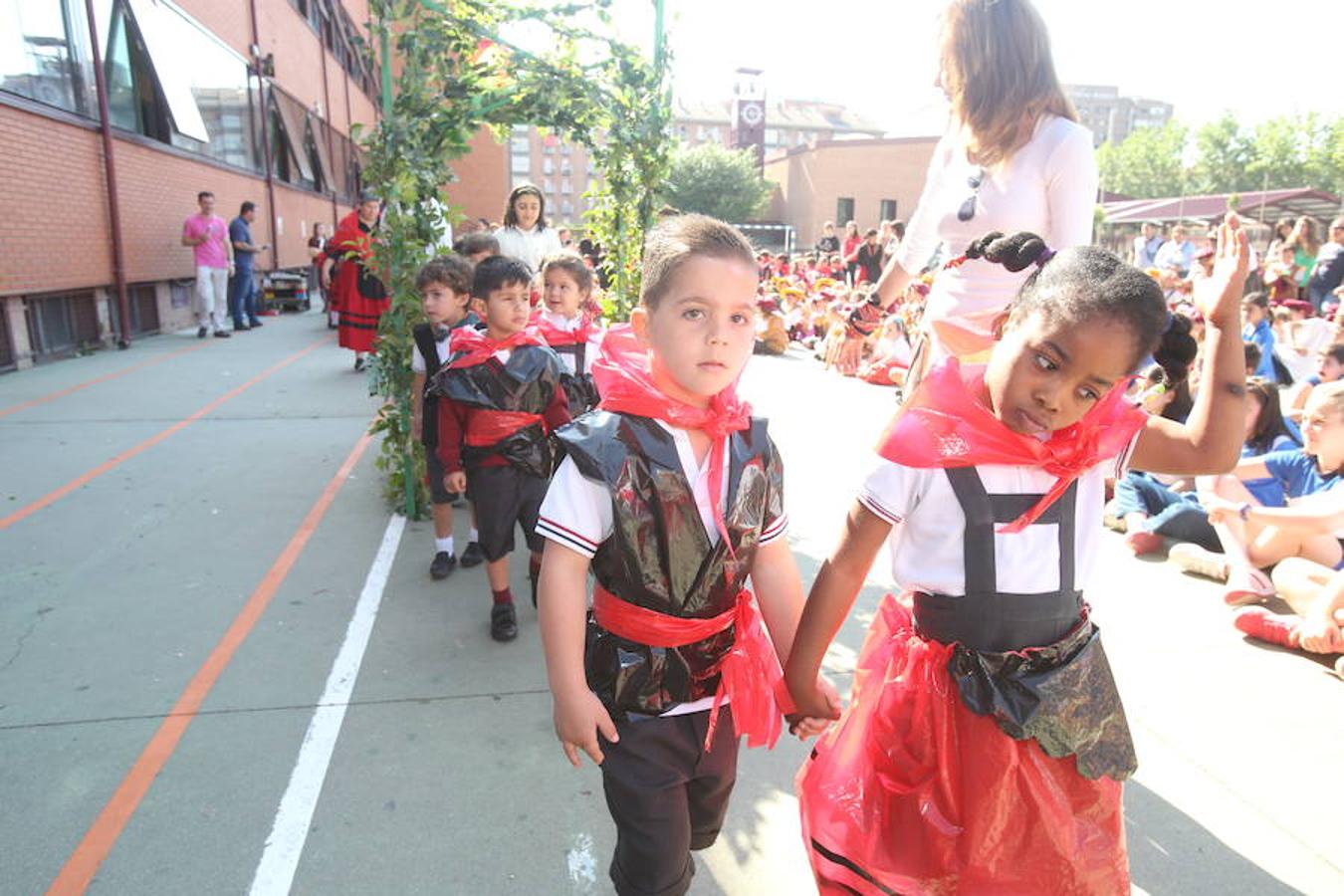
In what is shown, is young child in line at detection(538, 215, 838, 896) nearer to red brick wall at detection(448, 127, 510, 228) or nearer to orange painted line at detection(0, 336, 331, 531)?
orange painted line at detection(0, 336, 331, 531)

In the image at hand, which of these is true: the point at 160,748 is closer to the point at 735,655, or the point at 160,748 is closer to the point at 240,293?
the point at 735,655

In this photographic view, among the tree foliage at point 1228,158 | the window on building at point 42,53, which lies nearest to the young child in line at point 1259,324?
the window on building at point 42,53

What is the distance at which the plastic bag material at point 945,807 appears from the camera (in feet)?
5.31

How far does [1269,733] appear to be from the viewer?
10.0ft

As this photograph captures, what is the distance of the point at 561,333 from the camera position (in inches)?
170

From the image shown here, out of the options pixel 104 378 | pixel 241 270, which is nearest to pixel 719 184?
pixel 241 270

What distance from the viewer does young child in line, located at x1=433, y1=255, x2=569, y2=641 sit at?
3697 mm

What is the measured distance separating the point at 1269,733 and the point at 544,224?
536 cm

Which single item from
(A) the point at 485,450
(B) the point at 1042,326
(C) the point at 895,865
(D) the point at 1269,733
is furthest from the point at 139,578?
(D) the point at 1269,733

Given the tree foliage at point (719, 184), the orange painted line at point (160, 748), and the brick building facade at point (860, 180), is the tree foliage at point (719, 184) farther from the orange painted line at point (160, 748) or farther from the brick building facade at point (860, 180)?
the orange painted line at point (160, 748)

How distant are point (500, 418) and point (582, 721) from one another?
86.4 inches

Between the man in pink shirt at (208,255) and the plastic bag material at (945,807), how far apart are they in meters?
13.3

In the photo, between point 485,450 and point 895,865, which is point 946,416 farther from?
point 485,450

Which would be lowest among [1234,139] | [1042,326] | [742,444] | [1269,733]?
[1269,733]
